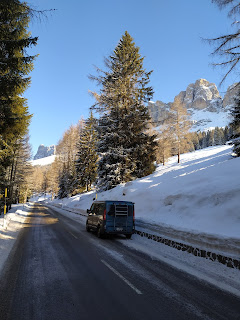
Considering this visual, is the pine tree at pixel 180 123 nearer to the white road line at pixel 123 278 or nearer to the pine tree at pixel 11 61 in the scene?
the pine tree at pixel 11 61

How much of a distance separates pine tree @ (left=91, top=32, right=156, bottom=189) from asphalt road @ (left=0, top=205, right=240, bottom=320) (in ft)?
46.8

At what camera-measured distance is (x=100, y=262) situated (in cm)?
621

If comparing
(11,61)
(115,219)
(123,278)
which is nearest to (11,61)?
(11,61)

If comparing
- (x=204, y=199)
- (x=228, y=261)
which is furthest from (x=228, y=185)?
(x=228, y=261)

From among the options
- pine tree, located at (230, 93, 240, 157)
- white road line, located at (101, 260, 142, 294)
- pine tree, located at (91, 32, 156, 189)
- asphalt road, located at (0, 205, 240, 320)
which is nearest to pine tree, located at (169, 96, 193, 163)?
pine tree, located at (91, 32, 156, 189)

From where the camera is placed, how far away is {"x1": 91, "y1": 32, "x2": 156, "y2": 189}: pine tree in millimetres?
20703

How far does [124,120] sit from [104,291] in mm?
18508

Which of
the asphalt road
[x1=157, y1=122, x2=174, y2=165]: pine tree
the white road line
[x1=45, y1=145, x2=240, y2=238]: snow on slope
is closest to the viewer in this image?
the asphalt road

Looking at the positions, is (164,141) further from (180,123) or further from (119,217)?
(119,217)

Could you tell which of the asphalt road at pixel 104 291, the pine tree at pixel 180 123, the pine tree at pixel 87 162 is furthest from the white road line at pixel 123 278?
the pine tree at pixel 180 123

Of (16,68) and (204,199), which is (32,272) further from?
(16,68)

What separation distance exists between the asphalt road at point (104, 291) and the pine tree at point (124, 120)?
1426cm

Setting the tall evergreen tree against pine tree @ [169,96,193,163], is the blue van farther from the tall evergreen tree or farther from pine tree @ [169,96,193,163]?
pine tree @ [169,96,193,163]

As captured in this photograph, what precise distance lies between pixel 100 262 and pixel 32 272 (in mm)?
1973
